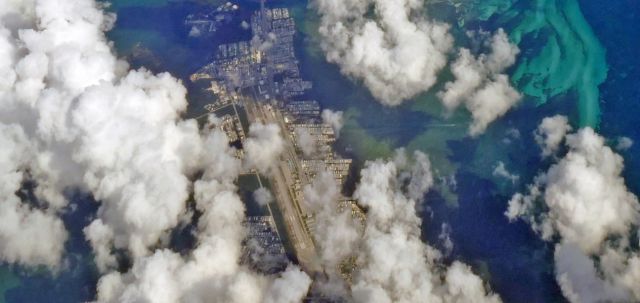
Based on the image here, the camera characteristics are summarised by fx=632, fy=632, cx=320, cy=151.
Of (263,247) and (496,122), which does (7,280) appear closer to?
(263,247)

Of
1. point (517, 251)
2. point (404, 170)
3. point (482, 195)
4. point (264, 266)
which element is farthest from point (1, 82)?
point (517, 251)

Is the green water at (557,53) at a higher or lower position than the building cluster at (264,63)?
lower

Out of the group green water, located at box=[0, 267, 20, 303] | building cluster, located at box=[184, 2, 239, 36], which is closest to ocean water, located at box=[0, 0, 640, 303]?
green water, located at box=[0, 267, 20, 303]

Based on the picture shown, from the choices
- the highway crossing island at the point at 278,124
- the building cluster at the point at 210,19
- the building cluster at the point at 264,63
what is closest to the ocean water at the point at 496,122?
the building cluster at the point at 264,63

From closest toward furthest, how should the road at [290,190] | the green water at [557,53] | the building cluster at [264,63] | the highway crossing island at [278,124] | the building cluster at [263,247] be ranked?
the building cluster at [263,247] → the road at [290,190] → the highway crossing island at [278,124] → the green water at [557,53] → the building cluster at [264,63]

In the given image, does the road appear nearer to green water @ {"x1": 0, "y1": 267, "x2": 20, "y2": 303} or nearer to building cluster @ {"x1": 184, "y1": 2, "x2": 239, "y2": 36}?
building cluster @ {"x1": 184, "y1": 2, "x2": 239, "y2": 36}

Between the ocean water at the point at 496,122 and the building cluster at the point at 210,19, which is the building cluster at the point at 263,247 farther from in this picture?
the building cluster at the point at 210,19
